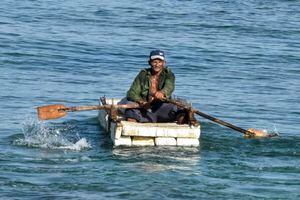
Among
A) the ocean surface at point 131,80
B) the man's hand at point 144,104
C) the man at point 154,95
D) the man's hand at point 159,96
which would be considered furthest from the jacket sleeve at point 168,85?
the ocean surface at point 131,80

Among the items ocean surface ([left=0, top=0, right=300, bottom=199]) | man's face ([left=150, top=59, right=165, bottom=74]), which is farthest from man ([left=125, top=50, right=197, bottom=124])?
ocean surface ([left=0, top=0, right=300, bottom=199])

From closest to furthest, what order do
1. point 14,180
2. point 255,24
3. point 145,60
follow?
point 14,180 < point 145,60 < point 255,24

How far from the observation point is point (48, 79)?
2381cm

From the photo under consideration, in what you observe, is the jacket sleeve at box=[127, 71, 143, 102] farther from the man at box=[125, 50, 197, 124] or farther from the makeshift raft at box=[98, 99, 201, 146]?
the makeshift raft at box=[98, 99, 201, 146]

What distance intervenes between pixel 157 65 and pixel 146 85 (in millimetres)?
415

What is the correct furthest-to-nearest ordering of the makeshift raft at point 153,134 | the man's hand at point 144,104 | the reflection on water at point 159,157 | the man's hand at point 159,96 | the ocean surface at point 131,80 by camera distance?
the man's hand at point 144,104, the man's hand at point 159,96, the makeshift raft at point 153,134, the reflection on water at point 159,157, the ocean surface at point 131,80

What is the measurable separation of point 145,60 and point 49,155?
1246 cm

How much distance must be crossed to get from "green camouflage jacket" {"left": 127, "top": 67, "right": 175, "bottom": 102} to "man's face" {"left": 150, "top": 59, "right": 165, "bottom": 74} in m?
0.12

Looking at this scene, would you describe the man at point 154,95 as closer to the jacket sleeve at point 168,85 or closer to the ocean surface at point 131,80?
the jacket sleeve at point 168,85

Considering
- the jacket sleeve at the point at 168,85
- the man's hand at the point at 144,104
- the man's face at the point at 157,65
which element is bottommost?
the man's hand at the point at 144,104

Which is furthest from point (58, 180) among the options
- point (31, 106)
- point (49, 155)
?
point (31, 106)

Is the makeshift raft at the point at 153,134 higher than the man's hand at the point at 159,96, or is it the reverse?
the man's hand at the point at 159,96

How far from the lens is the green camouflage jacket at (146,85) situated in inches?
654

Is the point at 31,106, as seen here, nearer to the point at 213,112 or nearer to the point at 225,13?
the point at 213,112
